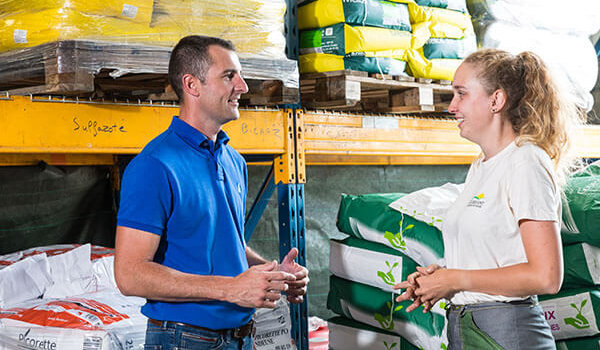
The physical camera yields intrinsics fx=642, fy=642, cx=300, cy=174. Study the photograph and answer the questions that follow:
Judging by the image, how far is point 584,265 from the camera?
329 cm

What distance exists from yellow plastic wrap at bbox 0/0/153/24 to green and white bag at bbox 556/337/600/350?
2.62 m

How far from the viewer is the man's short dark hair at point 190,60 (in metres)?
2.30

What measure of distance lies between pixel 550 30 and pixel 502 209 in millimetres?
2934

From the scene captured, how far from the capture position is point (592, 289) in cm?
329

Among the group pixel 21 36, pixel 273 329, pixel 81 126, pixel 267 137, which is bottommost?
pixel 273 329

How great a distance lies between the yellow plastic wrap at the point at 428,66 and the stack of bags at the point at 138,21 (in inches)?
44.3

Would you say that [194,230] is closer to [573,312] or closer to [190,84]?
[190,84]

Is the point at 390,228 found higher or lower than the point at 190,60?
lower

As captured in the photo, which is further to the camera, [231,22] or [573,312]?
[573,312]

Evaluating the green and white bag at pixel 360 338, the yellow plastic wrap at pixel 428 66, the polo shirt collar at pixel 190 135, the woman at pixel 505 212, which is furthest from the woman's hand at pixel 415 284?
the yellow plastic wrap at pixel 428 66

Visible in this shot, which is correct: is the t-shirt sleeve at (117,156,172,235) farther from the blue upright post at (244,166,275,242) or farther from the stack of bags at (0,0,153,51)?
the blue upright post at (244,166,275,242)

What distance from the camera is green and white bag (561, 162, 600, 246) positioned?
3.21 meters

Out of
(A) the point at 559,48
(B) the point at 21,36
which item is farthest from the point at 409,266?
(B) the point at 21,36

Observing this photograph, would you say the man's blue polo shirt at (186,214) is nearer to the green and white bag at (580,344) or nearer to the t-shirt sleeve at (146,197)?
the t-shirt sleeve at (146,197)
